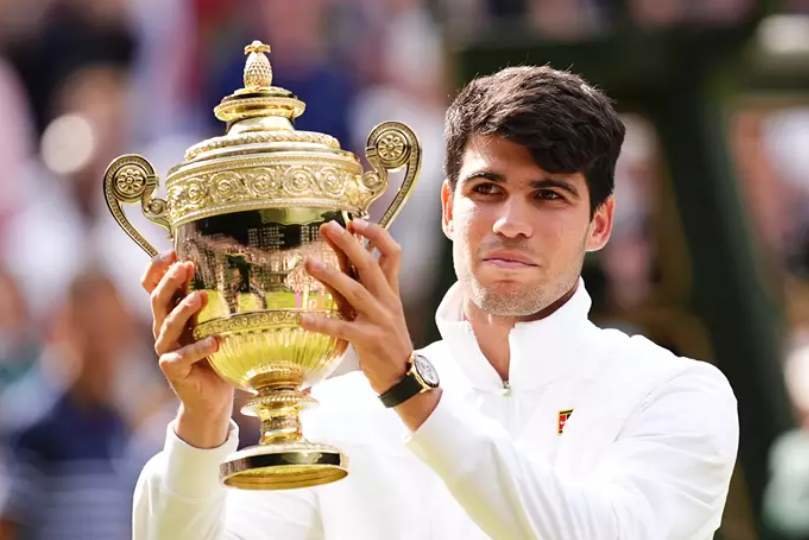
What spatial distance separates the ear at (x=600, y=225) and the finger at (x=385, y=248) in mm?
752

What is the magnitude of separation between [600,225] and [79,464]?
435cm

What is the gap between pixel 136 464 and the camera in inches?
351

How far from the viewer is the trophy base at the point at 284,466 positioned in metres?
4.33

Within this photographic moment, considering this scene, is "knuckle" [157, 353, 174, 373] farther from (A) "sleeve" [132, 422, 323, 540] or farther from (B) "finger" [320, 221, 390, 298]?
(B) "finger" [320, 221, 390, 298]

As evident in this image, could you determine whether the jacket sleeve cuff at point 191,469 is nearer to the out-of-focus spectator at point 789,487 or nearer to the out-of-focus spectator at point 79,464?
the out-of-focus spectator at point 79,464

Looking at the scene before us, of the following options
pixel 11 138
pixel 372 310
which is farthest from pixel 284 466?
pixel 11 138

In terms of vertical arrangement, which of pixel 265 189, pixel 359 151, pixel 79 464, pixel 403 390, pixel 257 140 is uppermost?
pixel 359 151

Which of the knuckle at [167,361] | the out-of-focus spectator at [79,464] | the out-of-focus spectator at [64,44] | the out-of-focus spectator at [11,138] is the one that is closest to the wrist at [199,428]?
the knuckle at [167,361]

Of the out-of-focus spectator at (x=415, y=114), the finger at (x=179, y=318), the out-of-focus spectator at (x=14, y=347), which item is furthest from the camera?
the out-of-focus spectator at (x=415, y=114)

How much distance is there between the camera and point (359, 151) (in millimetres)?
10188

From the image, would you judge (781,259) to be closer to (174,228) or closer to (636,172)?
(636,172)

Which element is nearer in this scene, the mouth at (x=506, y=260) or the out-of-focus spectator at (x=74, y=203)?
the mouth at (x=506, y=260)

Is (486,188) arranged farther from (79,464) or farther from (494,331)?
(79,464)

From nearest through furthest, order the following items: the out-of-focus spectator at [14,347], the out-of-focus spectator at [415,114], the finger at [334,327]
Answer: the finger at [334,327] < the out-of-focus spectator at [14,347] < the out-of-focus spectator at [415,114]
